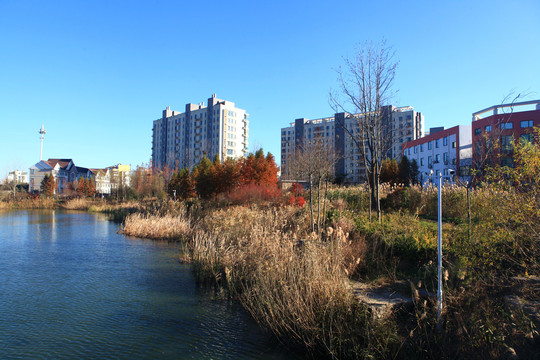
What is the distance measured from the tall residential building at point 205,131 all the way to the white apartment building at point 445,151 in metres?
37.5

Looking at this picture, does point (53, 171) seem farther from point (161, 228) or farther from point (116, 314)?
point (116, 314)

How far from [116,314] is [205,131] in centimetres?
8218

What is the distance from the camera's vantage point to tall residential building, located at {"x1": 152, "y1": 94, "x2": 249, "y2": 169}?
84.0m

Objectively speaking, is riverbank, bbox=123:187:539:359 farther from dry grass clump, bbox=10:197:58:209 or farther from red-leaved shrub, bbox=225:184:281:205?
dry grass clump, bbox=10:197:58:209

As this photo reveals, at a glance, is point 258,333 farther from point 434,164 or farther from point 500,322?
point 434,164

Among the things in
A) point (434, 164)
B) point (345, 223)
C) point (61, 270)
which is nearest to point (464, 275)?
point (345, 223)

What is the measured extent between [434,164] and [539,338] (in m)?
49.1

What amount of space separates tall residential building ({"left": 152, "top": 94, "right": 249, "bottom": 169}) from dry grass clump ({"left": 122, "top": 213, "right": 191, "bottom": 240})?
5943 cm

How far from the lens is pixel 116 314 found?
7496 mm

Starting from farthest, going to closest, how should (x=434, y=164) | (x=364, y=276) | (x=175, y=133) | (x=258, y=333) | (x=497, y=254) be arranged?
(x=175, y=133), (x=434, y=164), (x=364, y=276), (x=258, y=333), (x=497, y=254)

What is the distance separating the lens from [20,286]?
9367mm

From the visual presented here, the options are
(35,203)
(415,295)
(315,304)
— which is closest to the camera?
(415,295)

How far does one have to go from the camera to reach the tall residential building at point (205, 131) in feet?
276

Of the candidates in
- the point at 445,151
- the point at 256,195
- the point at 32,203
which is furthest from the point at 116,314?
the point at 445,151
